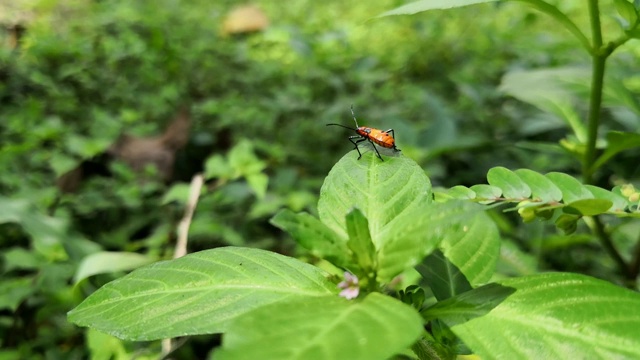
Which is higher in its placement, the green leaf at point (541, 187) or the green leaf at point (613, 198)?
the green leaf at point (541, 187)

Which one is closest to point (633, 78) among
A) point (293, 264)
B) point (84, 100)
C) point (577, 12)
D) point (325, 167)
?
point (325, 167)

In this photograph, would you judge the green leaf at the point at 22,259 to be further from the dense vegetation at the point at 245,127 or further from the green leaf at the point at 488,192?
the green leaf at the point at 488,192

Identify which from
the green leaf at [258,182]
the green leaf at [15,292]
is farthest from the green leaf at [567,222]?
the green leaf at [15,292]

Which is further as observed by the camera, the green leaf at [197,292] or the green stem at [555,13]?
the green stem at [555,13]

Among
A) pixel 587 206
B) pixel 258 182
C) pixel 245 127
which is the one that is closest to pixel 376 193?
pixel 587 206

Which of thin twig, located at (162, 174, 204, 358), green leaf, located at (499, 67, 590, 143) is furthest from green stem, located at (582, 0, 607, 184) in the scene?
thin twig, located at (162, 174, 204, 358)
